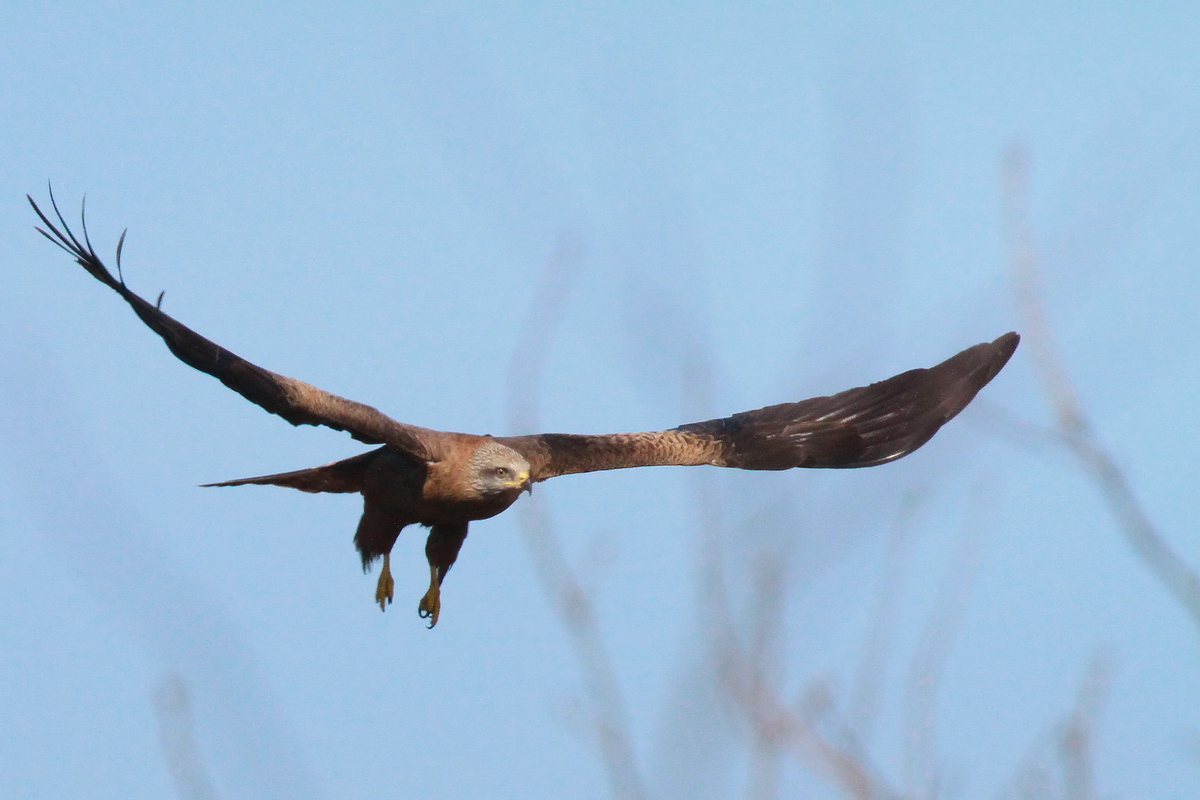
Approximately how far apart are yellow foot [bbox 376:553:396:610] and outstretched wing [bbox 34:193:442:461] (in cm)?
156

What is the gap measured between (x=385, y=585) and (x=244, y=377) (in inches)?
101

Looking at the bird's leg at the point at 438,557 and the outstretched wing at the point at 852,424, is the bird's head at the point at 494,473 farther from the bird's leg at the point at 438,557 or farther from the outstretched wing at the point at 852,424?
the outstretched wing at the point at 852,424

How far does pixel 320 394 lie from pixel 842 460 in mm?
5113

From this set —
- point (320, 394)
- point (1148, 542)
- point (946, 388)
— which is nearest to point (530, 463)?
point (320, 394)

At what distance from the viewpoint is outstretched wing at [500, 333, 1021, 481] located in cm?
1059

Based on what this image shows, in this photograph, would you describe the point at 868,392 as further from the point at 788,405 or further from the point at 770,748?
the point at 770,748

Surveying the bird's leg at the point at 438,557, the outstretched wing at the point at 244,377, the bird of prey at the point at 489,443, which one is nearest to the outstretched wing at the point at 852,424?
the bird of prey at the point at 489,443

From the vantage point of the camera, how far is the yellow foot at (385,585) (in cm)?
900

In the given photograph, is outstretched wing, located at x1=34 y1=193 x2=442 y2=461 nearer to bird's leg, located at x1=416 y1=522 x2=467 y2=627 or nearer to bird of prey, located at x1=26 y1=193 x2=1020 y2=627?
bird of prey, located at x1=26 y1=193 x2=1020 y2=627

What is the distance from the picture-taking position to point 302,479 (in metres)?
8.75

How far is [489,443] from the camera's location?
8.61 m

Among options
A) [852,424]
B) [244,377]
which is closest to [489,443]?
[244,377]

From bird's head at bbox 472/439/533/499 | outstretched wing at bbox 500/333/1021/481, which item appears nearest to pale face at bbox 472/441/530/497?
bird's head at bbox 472/439/533/499

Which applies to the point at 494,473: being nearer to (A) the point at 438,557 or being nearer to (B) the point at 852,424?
(A) the point at 438,557
